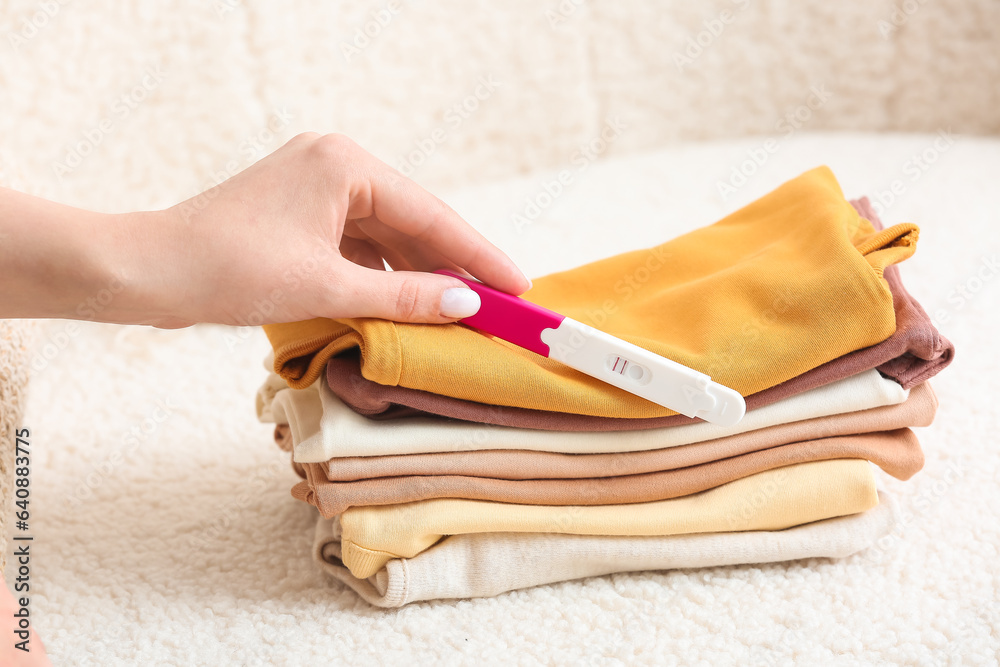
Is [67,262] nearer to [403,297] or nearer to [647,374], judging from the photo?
[403,297]

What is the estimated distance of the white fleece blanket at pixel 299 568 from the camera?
0.64 m

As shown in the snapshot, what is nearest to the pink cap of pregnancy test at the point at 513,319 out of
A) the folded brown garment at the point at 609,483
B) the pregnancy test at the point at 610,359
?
the pregnancy test at the point at 610,359

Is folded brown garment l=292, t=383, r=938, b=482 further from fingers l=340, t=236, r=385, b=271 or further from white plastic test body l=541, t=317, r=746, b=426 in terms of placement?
fingers l=340, t=236, r=385, b=271

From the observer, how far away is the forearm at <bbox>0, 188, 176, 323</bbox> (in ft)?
1.91

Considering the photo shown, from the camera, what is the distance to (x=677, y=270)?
2.63ft

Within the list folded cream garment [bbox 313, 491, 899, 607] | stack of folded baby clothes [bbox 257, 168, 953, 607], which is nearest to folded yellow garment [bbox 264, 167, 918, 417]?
stack of folded baby clothes [bbox 257, 168, 953, 607]

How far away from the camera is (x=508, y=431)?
66cm

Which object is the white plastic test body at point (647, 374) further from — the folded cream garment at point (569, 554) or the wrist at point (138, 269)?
the wrist at point (138, 269)

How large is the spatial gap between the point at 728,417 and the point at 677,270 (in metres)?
0.21

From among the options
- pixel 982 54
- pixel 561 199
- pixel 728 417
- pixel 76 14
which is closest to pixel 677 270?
pixel 728 417

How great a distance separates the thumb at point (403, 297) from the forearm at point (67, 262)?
→ 0.14 metres

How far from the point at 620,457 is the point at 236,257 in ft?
1.07

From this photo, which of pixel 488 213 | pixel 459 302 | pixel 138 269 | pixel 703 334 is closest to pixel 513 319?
pixel 459 302

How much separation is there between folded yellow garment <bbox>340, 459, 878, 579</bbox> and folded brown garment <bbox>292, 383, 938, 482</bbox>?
3cm
